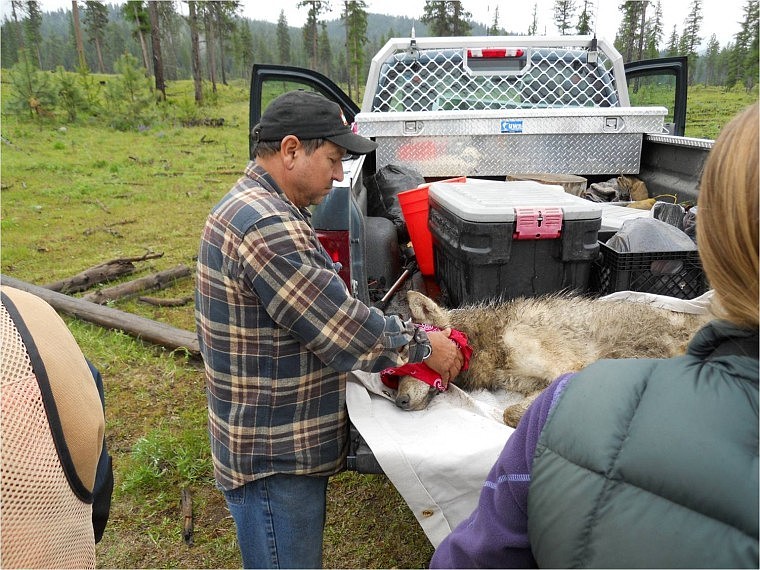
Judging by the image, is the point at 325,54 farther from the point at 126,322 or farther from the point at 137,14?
the point at 126,322

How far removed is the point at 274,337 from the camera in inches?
81.4

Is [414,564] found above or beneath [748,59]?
beneath

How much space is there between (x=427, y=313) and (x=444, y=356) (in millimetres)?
380

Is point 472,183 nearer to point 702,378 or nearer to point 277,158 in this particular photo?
point 277,158

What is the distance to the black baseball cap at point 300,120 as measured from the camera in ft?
Result: 6.99

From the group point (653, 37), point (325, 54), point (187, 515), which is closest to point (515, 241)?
point (187, 515)

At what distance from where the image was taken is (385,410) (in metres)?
2.37

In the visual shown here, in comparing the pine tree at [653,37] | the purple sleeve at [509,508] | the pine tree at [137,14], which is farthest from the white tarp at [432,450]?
the pine tree at [137,14]

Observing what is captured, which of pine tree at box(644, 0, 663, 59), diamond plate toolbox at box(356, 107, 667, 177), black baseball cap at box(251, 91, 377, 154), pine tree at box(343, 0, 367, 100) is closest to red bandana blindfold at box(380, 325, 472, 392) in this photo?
black baseball cap at box(251, 91, 377, 154)

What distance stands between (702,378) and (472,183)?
2.61 metres

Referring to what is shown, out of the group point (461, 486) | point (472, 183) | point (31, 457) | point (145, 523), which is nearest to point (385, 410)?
point (461, 486)

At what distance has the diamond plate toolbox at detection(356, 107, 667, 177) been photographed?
4496mm

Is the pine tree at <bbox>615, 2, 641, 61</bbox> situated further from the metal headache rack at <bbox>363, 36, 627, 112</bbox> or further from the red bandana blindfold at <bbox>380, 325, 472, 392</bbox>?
the red bandana blindfold at <bbox>380, 325, 472, 392</bbox>

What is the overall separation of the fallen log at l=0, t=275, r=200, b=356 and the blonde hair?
16.5 ft
